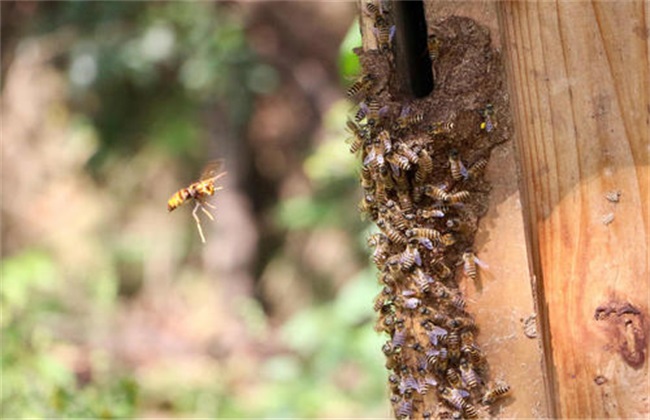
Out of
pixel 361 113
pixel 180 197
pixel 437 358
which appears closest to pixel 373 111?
pixel 361 113

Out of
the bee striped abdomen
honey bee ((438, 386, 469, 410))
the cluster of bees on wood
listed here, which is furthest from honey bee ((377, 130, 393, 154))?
the bee striped abdomen

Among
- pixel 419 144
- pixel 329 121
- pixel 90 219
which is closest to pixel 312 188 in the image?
pixel 90 219

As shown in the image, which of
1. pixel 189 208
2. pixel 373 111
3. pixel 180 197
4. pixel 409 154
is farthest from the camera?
pixel 189 208

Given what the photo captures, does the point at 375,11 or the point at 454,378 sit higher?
the point at 375,11

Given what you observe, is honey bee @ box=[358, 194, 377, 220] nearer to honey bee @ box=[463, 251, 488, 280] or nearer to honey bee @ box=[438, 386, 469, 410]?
honey bee @ box=[463, 251, 488, 280]

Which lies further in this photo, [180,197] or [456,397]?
[180,197]

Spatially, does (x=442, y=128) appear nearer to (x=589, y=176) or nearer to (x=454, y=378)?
(x=589, y=176)

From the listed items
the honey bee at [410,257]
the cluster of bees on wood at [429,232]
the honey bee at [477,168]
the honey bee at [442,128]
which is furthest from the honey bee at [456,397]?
the honey bee at [442,128]

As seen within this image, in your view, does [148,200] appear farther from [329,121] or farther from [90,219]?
[329,121]
